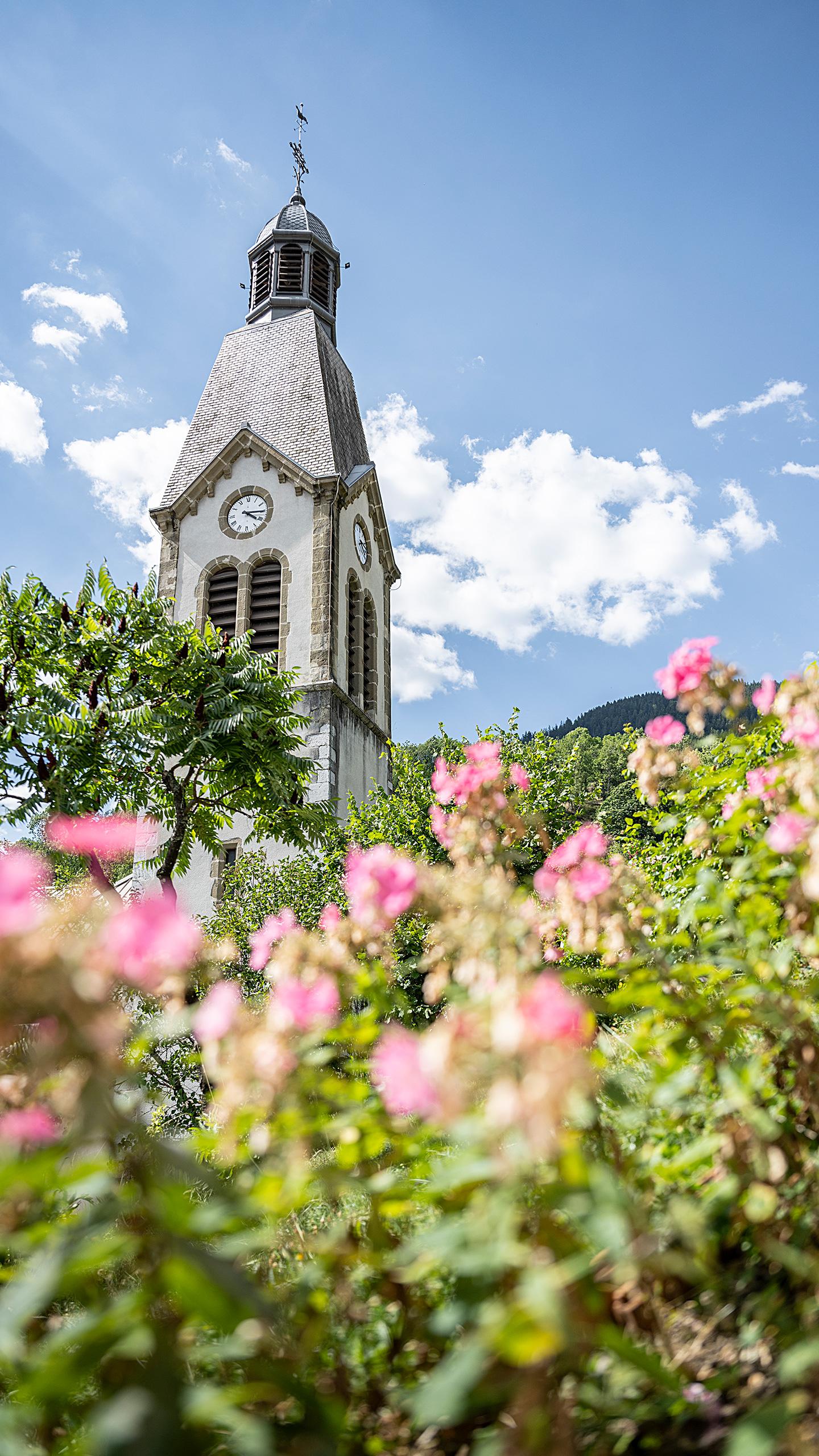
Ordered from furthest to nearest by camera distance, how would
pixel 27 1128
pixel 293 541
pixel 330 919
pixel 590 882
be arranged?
pixel 293 541 < pixel 330 919 < pixel 590 882 < pixel 27 1128

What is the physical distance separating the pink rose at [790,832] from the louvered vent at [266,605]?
16823 mm

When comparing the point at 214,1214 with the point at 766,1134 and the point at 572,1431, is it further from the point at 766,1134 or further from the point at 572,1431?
the point at 766,1134

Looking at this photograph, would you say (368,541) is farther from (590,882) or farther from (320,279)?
(590,882)

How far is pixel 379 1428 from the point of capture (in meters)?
1.60

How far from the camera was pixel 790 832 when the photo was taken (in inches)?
67.8

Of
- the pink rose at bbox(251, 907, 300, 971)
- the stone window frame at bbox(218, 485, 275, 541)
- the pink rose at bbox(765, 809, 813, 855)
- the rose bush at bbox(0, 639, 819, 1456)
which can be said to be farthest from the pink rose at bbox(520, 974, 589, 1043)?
the stone window frame at bbox(218, 485, 275, 541)

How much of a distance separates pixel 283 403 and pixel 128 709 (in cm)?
1589

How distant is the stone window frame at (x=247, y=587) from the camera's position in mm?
18094

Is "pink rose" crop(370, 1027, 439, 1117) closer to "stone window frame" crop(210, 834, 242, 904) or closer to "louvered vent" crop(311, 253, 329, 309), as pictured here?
"stone window frame" crop(210, 834, 242, 904)

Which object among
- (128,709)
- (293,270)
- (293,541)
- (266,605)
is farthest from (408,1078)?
(293,270)

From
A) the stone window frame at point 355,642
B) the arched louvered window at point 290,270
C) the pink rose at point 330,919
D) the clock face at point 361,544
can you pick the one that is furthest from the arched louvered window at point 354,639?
the pink rose at point 330,919

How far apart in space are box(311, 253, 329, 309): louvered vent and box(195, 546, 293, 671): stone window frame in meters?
11.7

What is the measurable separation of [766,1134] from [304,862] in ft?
41.0

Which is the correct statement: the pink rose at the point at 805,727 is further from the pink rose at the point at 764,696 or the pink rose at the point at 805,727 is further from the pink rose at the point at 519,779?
the pink rose at the point at 519,779
